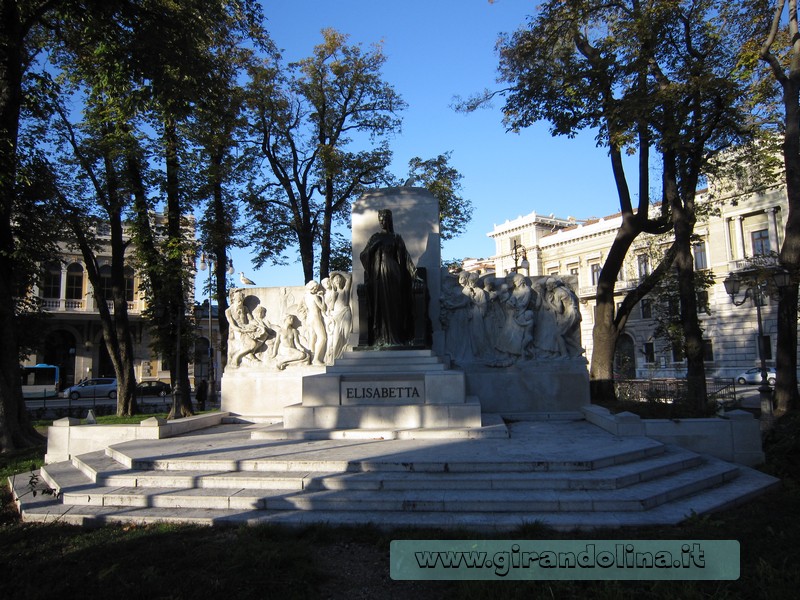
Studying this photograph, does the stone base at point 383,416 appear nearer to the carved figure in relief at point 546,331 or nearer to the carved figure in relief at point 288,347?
the carved figure in relief at point 546,331

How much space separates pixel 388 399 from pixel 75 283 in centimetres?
4585

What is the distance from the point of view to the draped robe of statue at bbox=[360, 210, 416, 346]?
10883mm

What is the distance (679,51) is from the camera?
16.1 m

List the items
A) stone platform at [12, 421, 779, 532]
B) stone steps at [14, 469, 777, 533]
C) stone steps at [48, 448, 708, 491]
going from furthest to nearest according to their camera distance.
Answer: stone steps at [48, 448, 708, 491] → stone platform at [12, 421, 779, 532] → stone steps at [14, 469, 777, 533]

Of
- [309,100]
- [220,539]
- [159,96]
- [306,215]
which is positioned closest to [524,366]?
[220,539]

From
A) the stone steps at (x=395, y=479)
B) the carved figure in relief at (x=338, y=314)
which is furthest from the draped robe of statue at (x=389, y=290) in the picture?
the stone steps at (x=395, y=479)

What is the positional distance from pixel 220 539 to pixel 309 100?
75.1 feet

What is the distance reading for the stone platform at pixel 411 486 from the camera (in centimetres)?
592

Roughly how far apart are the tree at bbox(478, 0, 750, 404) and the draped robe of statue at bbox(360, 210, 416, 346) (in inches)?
284

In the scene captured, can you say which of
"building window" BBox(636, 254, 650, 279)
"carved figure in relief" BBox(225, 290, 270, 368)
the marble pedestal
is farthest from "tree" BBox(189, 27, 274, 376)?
"building window" BBox(636, 254, 650, 279)

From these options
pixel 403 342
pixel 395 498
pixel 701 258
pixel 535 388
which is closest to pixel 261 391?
pixel 403 342

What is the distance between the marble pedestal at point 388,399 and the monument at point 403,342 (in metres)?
0.02

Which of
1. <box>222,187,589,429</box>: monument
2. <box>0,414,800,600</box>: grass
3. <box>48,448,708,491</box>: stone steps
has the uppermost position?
<box>222,187,589,429</box>: monument

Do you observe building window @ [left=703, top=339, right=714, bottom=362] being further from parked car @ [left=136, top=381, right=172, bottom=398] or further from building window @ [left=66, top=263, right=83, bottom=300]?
building window @ [left=66, top=263, right=83, bottom=300]
